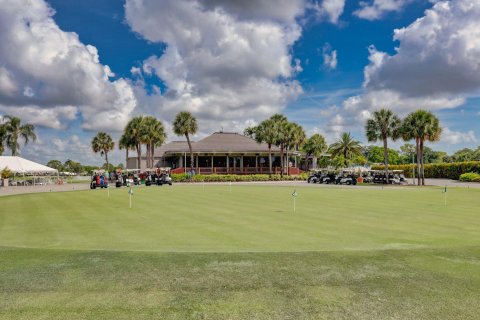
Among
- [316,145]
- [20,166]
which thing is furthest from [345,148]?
[20,166]

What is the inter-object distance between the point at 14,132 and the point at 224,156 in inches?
1508

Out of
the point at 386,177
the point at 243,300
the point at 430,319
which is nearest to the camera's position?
the point at 430,319

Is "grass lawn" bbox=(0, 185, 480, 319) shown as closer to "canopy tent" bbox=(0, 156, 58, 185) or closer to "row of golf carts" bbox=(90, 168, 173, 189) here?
"row of golf carts" bbox=(90, 168, 173, 189)

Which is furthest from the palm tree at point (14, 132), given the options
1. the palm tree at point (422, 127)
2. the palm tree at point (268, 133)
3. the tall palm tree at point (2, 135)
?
the palm tree at point (422, 127)

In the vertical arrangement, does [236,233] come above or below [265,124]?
below

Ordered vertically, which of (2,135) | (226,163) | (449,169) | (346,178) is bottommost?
(346,178)

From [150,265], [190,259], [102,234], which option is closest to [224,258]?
[190,259]

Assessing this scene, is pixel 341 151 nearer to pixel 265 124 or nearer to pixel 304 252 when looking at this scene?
pixel 265 124

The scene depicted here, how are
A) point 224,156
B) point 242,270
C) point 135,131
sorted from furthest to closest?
1. point 224,156
2. point 135,131
3. point 242,270

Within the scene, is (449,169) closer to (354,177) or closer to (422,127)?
(422,127)

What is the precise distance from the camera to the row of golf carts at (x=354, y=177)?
51.7 m

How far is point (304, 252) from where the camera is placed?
9.11 meters

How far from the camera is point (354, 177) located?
170ft

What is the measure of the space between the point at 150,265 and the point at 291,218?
8295 mm
